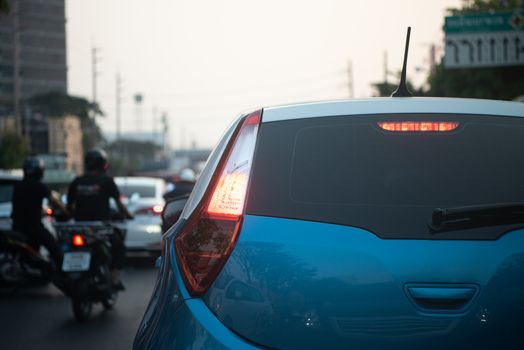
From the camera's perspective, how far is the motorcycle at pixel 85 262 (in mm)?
8727

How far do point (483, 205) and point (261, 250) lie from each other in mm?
684

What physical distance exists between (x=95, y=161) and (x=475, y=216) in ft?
23.3

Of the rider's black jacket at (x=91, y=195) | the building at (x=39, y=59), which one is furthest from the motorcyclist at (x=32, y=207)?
the building at (x=39, y=59)

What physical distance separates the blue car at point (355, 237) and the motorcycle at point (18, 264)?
755 centimetres

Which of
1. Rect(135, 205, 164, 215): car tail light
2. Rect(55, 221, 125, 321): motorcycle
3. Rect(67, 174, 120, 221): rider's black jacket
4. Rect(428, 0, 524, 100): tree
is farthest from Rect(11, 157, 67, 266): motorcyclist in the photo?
Rect(428, 0, 524, 100): tree

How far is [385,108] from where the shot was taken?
9.84 feet

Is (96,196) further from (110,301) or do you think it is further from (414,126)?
(414,126)

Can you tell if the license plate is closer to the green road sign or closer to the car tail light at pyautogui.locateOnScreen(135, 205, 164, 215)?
the car tail light at pyautogui.locateOnScreen(135, 205, 164, 215)

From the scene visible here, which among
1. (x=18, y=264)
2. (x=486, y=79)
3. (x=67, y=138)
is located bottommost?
(x=67, y=138)

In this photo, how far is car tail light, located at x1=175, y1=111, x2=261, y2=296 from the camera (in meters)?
2.75

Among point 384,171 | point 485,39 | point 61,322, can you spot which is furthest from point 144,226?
point 485,39

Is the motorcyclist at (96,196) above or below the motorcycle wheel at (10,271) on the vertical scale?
above

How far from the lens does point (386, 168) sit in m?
2.85

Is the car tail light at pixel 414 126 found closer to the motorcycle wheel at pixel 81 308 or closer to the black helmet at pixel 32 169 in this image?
the motorcycle wheel at pixel 81 308
